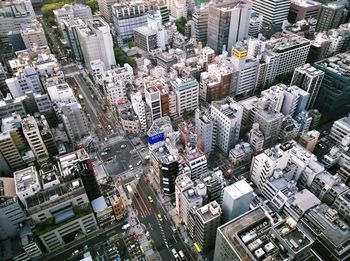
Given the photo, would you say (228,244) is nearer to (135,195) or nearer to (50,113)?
(135,195)

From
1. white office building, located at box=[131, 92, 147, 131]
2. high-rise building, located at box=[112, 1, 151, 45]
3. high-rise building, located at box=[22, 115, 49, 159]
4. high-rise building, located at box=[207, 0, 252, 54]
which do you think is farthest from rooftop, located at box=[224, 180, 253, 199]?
high-rise building, located at box=[112, 1, 151, 45]

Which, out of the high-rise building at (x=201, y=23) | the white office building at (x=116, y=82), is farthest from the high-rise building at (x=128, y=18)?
the white office building at (x=116, y=82)

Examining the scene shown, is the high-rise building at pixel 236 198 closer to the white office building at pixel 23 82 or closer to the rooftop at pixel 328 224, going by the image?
the rooftop at pixel 328 224

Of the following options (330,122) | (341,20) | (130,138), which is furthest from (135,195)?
(341,20)

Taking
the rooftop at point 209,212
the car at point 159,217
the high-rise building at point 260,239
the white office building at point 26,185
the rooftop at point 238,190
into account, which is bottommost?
the car at point 159,217

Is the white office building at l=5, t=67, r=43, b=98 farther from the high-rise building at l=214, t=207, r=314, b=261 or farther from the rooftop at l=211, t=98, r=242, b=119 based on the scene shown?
the high-rise building at l=214, t=207, r=314, b=261

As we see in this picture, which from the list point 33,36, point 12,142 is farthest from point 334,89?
point 33,36
